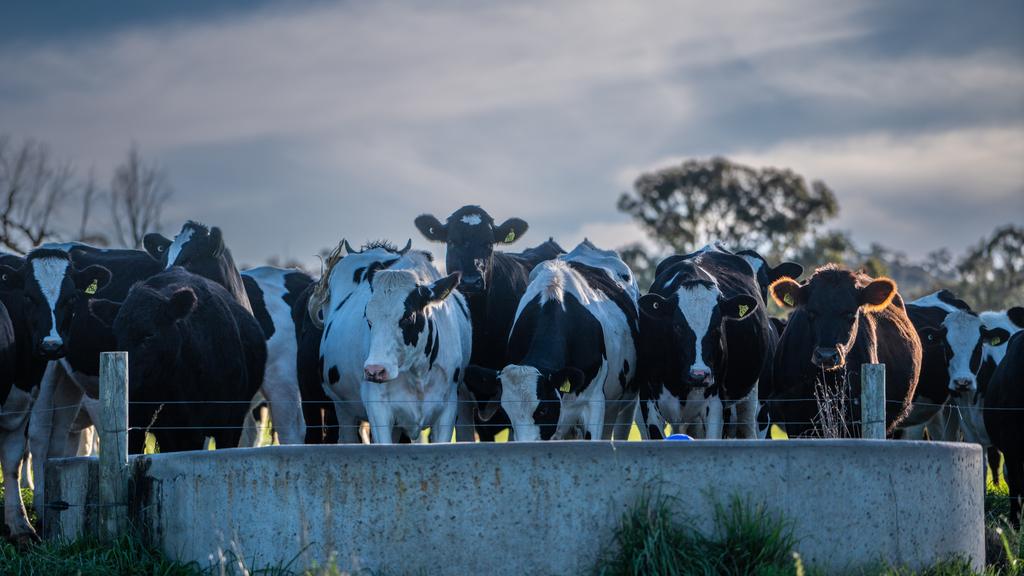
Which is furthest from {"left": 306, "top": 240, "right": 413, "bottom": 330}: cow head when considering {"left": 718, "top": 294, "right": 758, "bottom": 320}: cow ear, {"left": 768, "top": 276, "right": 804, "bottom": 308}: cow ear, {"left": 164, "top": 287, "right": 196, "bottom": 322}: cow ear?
{"left": 768, "top": 276, "right": 804, "bottom": 308}: cow ear

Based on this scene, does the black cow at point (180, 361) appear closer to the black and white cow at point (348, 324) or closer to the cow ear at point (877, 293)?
the black and white cow at point (348, 324)

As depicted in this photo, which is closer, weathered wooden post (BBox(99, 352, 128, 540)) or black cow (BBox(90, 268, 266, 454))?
weathered wooden post (BBox(99, 352, 128, 540))

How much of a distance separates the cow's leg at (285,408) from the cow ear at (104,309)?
99.3 inches

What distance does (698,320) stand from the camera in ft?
37.7

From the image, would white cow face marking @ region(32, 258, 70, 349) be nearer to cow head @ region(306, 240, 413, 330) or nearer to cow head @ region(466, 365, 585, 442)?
cow head @ region(306, 240, 413, 330)

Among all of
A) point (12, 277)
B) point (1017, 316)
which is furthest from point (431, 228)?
point (1017, 316)

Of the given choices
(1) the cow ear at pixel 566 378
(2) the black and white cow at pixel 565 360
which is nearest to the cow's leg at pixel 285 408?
(2) the black and white cow at pixel 565 360

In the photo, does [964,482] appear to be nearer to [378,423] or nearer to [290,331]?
[378,423]

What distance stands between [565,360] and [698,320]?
1.31 metres

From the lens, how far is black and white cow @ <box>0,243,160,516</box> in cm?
1153

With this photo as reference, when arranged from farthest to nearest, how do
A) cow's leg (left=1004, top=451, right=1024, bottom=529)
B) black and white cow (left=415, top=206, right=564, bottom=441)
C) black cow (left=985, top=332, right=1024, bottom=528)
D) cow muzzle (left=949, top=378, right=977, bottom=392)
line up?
cow muzzle (left=949, top=378, right=977, bottom=392), black and white cow (left=415, top=206, right=564, bottom=441), black cow (left=985, top=332, right=1024, bottom=528), cow's leg (left=1004, top=451, right=1024, bottom=529)

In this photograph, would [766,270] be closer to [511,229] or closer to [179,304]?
[511,229]

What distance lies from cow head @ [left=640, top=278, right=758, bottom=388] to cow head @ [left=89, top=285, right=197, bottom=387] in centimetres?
402

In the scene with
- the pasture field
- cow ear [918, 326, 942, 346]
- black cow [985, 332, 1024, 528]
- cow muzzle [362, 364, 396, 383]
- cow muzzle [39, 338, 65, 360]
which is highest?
cow ear [918, 326, 942, 346]
